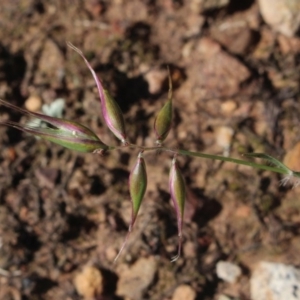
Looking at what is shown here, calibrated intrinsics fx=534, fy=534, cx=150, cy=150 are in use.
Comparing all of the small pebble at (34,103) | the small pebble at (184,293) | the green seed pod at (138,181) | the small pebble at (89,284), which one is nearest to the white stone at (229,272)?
the small pebble at (184,293)

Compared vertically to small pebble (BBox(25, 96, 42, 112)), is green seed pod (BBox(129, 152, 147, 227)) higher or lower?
lower

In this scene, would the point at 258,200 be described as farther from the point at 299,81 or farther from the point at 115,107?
the point at 115,107

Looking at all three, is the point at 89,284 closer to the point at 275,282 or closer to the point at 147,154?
the point at 147,154

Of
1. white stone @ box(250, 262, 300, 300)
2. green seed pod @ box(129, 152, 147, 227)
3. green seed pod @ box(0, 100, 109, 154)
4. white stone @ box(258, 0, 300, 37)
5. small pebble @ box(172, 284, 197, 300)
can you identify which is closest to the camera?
green seed pod @ box(0, 100, 109, 154)

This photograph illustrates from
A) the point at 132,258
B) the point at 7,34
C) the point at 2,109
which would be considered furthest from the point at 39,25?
the point at 132,258

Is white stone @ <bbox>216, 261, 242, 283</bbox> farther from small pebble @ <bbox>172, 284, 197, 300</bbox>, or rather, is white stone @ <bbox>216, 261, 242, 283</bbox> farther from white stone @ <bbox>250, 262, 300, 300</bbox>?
small pebble @ <bbox>172, 284, 197, 300</bbox>

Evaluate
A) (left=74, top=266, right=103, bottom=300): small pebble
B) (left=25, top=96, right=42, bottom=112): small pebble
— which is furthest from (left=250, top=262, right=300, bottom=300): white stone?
(left=25, top=96, right=42, bottom=112): small pebble

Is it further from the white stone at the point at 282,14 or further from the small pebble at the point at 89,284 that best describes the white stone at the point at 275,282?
the white stone at the point at 282,14
